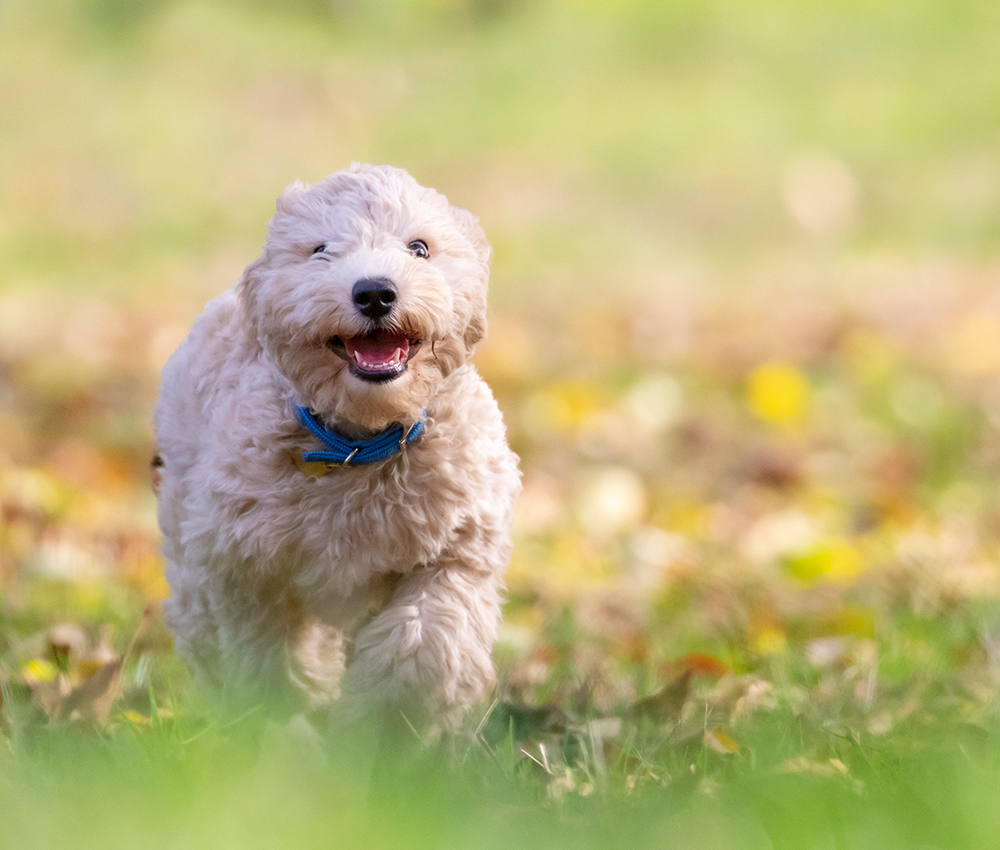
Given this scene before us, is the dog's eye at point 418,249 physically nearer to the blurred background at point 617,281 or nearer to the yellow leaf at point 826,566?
the blurred background at point 617,281

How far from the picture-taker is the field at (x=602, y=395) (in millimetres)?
2602

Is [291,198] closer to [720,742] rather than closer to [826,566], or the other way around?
[720,742]

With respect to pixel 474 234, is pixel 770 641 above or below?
below

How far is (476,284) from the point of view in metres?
3.13

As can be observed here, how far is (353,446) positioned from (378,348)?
0.29 metres

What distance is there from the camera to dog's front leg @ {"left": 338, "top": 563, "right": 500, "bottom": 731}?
3049mm

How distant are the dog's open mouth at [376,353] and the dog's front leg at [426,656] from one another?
1.90ft

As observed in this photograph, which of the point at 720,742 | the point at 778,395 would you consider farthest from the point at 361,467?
the point at 778,395

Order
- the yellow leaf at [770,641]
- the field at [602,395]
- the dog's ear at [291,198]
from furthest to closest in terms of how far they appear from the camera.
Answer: the yellow leaf at [770,641] < the dog's ear at [291,198] < the field at [602,395]

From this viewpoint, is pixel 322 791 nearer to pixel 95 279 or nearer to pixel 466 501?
pixel 466 501

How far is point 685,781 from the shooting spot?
8.85ft

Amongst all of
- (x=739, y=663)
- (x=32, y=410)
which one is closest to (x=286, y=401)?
(x=739, y=663)

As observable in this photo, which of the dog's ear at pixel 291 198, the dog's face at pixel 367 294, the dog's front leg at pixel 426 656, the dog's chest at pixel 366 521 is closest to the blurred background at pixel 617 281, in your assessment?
the dog's front leg at pixel 426 656

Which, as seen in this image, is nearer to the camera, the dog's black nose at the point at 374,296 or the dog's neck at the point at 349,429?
the dog's black nose at the point at 374,296
